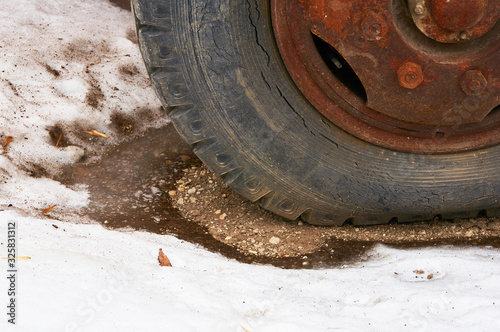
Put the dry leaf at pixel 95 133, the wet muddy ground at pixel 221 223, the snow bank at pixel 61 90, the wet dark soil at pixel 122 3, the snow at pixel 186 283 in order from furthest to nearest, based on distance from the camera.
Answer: the wet dark soil at pixel 122 3
the dry leaf at pixel 95 133
the snow bank at pixel 61 90
the wet muddy ground at pixel 221 223
the snow at pixel 186 283

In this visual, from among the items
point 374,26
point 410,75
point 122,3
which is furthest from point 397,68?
point 122,3

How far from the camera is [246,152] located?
190 cm

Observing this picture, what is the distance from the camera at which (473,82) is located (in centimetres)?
171

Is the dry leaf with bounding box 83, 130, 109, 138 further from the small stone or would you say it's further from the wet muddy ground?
the small stone

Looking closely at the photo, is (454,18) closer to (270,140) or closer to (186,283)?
(270,140)

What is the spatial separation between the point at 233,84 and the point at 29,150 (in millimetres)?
1105

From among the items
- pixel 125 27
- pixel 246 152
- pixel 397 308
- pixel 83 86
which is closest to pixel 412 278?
pixel 397 308

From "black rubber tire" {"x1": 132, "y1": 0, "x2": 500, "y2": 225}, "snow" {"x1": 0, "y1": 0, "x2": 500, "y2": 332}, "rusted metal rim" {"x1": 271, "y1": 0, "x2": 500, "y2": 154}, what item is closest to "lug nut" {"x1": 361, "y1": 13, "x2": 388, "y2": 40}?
"rusted metal rim" {"x1": 271, "y1": 0, "x2": 500, "y2": 154}

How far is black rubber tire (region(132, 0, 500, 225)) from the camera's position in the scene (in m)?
1.73

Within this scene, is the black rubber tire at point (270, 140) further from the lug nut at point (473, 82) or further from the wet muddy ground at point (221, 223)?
the lug nut at point (473, 82)

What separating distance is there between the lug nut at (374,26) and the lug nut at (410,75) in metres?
0.13

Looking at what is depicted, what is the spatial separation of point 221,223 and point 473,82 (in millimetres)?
1047

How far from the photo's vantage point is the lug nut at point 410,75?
171 centimetres

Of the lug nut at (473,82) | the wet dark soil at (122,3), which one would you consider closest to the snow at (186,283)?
the lug nut at (473,82)
